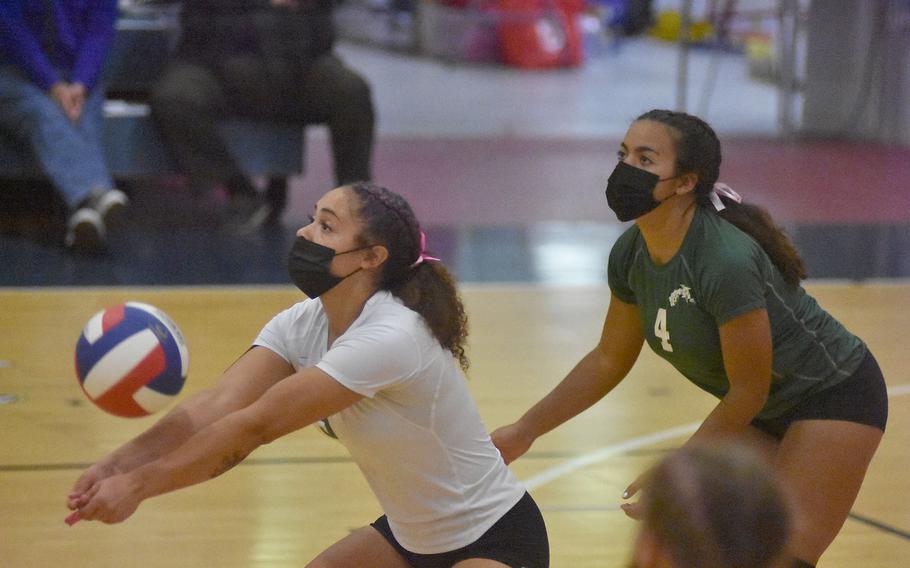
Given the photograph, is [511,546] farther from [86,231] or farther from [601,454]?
[86,231]

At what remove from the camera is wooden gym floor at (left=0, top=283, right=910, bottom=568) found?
142 inches

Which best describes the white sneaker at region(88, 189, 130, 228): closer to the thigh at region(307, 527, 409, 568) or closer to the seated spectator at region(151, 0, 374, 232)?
the seated spectator at region(151, 0, 374, 232)

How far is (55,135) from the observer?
7051 mm

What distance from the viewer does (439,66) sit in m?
14.1

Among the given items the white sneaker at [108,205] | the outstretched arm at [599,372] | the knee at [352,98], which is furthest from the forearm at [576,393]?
the knee at [352,98]

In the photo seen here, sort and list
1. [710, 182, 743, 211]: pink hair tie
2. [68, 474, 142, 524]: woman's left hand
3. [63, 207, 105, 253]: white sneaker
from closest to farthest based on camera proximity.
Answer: [68, 474, 142, 524]: woman's left hand, [710, 182, 743, 211]: pink hair tie, [63, 207, 105, 253]: white sneaker

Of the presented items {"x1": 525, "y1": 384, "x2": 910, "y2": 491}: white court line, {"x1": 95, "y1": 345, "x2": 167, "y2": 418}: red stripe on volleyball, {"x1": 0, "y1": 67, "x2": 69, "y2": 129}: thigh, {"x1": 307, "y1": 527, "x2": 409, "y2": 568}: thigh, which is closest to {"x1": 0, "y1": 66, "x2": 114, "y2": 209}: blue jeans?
{"x1": 0, "y1": 67, "x2": 69, "y2": 129}: thigh

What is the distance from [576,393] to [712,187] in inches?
23.0

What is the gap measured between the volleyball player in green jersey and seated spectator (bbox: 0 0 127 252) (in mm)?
4490

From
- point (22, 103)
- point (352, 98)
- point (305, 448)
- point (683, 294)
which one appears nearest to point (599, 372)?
point (683, 294)

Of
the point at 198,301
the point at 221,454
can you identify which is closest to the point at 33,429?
the point at 198,301

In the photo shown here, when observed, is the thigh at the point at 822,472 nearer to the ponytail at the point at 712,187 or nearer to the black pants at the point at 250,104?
the ponytail at the point at 712,187

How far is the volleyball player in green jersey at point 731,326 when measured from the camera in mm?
2809

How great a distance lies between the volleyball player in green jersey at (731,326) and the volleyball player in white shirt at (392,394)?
329 millimetres
